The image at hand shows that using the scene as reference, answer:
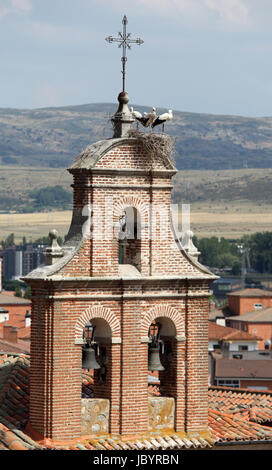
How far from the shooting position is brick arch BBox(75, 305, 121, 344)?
84.1 ft

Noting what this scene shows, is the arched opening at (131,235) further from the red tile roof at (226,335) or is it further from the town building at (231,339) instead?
the red tile roof at (226,335)

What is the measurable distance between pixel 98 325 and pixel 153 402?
1.76m

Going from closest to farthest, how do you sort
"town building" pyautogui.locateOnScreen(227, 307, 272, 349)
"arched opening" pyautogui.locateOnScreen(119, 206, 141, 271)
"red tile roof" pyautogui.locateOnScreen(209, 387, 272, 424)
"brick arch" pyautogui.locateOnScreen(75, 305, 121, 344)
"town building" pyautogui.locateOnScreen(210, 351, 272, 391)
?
"brick arch" pyautogui.locateOnScreen(75, 305, 121, 344) < "arched opening" pyautogui.locateOnScreen(119, 206, 141, 271) < "red tile roof" pyautogui.locateOnScreen(209, 387, 272, 424) < "town building" pyautogui.locateOnScreen(210, 351, 272, 391) < "town building" pyautogui.locateOnScreen(227, 307, 272, 349)

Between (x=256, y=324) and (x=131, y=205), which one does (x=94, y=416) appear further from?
(x=256, y=324)

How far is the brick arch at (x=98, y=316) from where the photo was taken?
25.6 metres

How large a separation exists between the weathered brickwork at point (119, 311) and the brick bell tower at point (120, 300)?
0.02 metres

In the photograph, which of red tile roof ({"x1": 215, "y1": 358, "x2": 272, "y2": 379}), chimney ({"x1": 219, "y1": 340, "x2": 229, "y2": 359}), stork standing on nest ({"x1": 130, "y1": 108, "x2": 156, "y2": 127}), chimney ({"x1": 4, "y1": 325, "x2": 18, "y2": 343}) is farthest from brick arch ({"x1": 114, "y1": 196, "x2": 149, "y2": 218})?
chimney ({"x1": 219, "y1": 340, "x2": 229, "y2": 359})

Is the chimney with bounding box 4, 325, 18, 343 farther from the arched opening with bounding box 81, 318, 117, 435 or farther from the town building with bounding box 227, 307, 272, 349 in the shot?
the town building with bounding box 227, 307, 272, 349

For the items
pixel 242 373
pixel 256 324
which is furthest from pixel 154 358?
pixel 256 324

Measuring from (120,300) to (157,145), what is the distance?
2.89m

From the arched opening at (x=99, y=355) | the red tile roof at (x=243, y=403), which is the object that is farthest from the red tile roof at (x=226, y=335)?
the arched opening at (x=99, y=355)

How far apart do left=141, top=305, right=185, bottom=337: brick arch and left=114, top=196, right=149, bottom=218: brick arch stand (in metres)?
1.73

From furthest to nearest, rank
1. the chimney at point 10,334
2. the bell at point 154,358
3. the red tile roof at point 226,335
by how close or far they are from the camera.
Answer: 1. the red tile roof at point 226,335
2. the chimney at point 10,334
3. the bell at point 154,358
